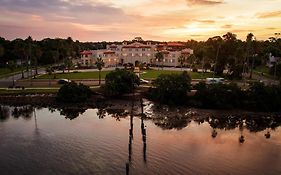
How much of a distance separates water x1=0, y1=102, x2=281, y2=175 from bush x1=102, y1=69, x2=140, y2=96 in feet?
24.1

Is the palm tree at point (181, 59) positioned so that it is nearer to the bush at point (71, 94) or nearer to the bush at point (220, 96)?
the bush at point (220, 96)

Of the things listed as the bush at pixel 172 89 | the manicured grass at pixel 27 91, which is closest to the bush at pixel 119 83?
the bush at pixel 172 89

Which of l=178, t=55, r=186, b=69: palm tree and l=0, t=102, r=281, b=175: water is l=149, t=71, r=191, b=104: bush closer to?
l=0, t=102, r=281, b=175: water

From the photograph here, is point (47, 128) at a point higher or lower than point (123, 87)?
lower

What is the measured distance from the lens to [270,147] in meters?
43.8

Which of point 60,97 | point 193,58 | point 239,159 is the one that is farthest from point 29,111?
point 193,58

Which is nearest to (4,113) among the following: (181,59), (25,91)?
(25,91)

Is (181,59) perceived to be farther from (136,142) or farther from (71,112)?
(136,142)

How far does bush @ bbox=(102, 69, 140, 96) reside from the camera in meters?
69.6

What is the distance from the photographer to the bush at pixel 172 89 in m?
65.7

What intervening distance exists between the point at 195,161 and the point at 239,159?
5.47m

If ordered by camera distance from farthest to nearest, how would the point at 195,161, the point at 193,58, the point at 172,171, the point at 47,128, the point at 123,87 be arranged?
1. the point at 193,58
2. the point at 123,87
3. the point at 47,128
4. the point at 195,161
5. the point at 172,171

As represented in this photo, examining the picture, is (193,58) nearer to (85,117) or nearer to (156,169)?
(85,117)

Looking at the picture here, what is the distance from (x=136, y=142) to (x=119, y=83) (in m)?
28.3
